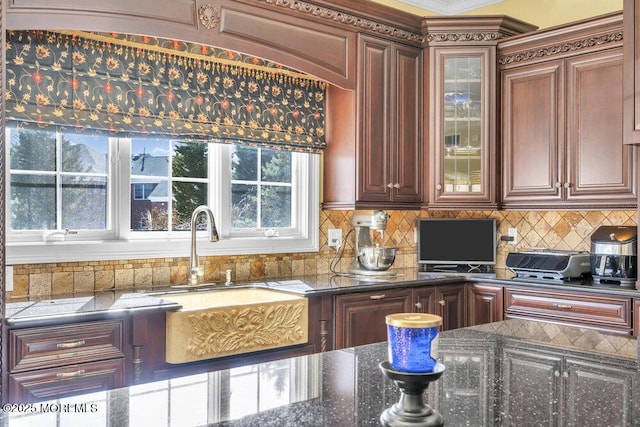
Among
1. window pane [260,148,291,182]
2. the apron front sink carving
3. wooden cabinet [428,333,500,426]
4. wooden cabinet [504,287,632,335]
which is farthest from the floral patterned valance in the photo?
wooden cabinet [428,333,500,426]

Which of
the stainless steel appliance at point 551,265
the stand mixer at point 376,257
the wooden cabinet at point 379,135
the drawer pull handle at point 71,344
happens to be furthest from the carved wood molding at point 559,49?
the drawer pull handle at point 71,344

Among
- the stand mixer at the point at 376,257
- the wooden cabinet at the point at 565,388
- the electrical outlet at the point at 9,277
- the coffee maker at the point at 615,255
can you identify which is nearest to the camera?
the wooden cabinet at the point at 565,388

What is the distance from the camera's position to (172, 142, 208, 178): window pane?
346 cm

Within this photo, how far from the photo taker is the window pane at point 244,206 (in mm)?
3691

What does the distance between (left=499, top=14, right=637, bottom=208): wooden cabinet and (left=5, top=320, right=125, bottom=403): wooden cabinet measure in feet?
8.86

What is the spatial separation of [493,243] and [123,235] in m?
2.46

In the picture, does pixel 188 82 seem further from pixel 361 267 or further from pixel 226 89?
pixel 361 267

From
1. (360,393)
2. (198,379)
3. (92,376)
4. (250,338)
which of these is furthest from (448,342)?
(92,376)

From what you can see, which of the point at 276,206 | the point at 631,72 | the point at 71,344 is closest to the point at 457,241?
the point at 276,206

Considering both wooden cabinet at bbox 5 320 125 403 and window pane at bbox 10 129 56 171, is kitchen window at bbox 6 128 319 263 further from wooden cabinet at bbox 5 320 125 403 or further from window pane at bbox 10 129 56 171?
wooden cabinet at bbox 5 320 125 403

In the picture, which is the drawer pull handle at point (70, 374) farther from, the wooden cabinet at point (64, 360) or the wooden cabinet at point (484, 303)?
the wooden cabinet at point (484, 303)

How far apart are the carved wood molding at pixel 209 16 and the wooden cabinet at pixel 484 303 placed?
7.28ft

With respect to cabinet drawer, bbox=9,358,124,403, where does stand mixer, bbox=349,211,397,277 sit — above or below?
above

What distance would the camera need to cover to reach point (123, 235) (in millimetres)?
3201
